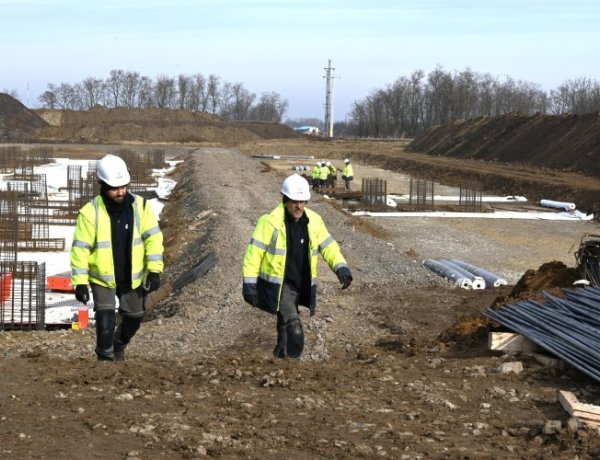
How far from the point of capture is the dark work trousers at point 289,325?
6.73 meters

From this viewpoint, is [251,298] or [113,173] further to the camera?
[251,298]

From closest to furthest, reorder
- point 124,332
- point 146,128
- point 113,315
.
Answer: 1. point 113,315
2. point 124,332
3. point 146,128

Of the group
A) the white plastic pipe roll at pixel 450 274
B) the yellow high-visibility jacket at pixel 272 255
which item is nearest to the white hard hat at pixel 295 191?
the yellow high-visibility jacket at pixel 272 255

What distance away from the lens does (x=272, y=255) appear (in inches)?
257

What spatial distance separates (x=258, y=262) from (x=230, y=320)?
4.09 m

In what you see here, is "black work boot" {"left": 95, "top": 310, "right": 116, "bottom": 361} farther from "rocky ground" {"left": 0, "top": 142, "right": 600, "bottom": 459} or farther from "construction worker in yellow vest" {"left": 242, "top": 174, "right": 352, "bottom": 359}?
"construction worker in yellow vest" {"left": 242, "top": 174, "right": 352, "bottom": 359}

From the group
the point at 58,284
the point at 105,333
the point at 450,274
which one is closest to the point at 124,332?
the point at 105,333

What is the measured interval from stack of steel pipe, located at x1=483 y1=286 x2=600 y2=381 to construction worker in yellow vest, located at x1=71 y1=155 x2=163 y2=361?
2.97 metres

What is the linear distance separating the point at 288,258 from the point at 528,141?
1788 inches

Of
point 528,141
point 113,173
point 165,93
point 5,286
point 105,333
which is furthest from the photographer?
point 165,93

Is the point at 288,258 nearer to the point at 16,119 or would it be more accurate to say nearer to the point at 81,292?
the point at 81,292

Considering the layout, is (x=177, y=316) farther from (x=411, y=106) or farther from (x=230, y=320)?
(x=411, y=106)

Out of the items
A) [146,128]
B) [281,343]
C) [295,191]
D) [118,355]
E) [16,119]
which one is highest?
[16,119]

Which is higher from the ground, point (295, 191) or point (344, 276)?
point (295, 191)
